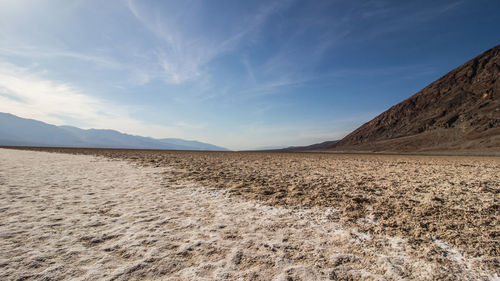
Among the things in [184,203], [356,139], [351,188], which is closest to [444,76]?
[356,139]

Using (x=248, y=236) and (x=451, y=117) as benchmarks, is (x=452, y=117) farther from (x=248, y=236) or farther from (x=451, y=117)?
(x=248, y=236)

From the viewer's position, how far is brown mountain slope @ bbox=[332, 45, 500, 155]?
149 ft

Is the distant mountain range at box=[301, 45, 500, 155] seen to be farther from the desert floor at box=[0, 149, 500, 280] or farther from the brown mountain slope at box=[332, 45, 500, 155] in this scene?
the desert floor at box=[0, 149, 500, 280]

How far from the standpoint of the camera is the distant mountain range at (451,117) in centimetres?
4531

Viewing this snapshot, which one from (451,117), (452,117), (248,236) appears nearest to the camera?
(248,236)

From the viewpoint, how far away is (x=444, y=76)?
7394cm

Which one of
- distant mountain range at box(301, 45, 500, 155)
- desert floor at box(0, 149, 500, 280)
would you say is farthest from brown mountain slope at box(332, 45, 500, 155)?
desert floor at box(0, 149, 500, 280)

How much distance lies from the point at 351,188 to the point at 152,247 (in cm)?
685

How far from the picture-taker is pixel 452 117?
2174 inches

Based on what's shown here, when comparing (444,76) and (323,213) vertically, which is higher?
(444,76)

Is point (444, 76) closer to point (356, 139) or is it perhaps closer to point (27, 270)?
point (356, 139)

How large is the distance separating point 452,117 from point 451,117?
0.23 m

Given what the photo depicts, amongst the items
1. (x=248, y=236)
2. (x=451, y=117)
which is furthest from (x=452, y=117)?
(x=248, y=236)

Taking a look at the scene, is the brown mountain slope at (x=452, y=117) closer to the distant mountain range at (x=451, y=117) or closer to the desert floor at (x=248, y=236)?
the distant mountain range at (x=451, y=117)
